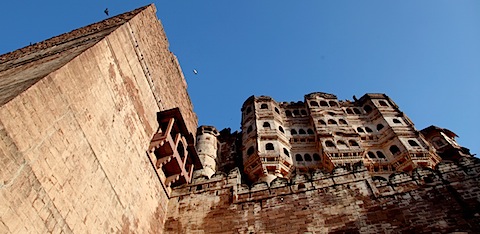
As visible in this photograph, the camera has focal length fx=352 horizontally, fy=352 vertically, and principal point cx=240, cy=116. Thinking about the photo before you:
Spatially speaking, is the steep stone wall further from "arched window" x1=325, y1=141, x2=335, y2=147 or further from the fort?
"arched window" x1=325, y1=141, x2=335, y2=147

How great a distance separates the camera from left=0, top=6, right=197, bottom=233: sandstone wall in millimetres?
5590

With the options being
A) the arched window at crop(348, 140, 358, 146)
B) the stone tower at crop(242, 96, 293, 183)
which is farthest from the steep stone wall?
the arched window at crop(348, 140, 358, 146)

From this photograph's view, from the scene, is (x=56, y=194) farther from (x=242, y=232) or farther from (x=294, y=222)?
(x=294, y=222)

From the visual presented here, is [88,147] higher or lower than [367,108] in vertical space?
lower

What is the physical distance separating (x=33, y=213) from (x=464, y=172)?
1016 centimetres

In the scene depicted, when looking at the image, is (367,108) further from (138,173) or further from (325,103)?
(138,173)

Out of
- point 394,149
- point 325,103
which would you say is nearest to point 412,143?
point 394,149

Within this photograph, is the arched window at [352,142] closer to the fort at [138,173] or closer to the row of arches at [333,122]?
the row of arches at [333,122]

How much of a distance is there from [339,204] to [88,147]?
651 cm

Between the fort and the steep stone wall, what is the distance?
0.10 feet

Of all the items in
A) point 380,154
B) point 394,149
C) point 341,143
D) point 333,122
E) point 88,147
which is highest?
point 333,122

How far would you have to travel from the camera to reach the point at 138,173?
929 centimetres

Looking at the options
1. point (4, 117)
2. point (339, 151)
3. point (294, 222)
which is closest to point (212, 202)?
point (294, 222)

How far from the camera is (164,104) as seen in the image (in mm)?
12273
